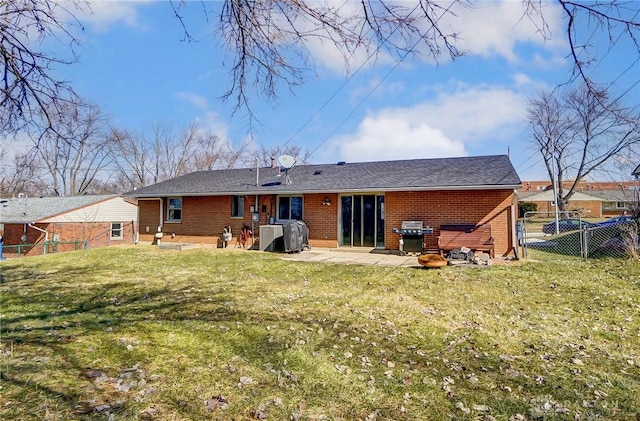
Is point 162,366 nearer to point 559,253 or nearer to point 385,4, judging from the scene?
point 385,4

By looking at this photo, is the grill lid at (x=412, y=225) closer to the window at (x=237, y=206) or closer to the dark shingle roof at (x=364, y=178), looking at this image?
the dark shingle roof at (x=364, y=178)

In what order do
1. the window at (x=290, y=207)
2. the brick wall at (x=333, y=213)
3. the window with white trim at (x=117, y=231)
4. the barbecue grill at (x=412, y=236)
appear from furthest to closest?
the window with white trim at (x=117, y=231) < the window at (x=290, y=207) < the barbecue grill at (x=412, y=236) < the brick wall at (x=333, y=213)

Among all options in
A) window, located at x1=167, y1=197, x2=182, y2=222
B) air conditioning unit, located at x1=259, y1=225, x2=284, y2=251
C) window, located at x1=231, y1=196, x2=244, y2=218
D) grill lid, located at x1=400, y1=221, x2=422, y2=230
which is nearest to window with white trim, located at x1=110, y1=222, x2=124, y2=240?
window, located at x1=167, y1=197, x2=182, y2=222

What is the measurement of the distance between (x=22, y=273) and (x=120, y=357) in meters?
8.40

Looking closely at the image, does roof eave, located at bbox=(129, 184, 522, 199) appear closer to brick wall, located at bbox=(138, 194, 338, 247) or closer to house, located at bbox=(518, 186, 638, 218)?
brick wall, located at bbox=(138, 194, 338, 247)

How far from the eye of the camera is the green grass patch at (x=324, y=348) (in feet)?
10.0

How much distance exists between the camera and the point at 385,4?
3018 millimetres

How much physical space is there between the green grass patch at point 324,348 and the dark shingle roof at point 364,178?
207 inches

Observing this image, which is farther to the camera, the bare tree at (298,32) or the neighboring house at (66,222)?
the neighboring house at (66,222)

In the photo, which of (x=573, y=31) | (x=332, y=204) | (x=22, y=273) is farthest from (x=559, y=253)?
(x=22, y=273)

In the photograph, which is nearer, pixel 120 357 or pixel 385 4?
pixel 385 4

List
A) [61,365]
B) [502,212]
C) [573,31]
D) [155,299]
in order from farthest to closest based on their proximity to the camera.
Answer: [502,212], [155,299], [61,365], [573,31]

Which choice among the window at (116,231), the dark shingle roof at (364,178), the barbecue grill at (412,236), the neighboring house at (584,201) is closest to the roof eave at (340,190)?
A: the dark shingle roof at (364,178)

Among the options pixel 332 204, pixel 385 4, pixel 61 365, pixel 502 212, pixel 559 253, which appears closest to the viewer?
pixel 385 4
